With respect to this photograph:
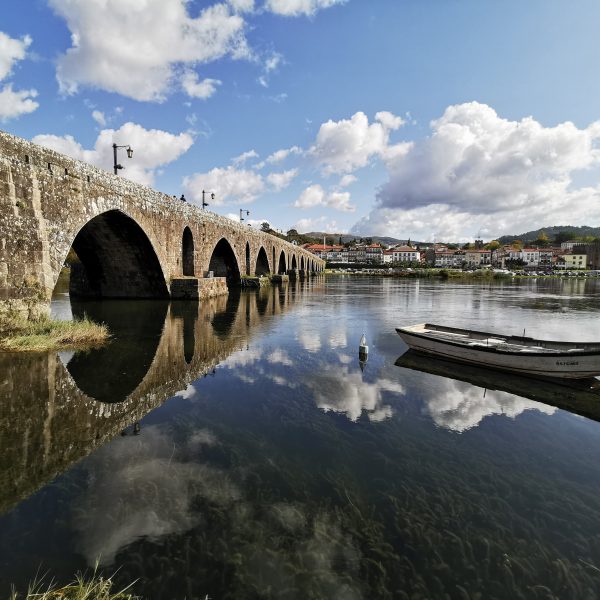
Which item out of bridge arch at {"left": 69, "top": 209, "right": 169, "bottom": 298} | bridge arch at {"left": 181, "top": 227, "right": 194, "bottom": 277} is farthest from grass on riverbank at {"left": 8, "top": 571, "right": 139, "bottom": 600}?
bridge arch at {"left": 181, "top": 227, "right": 194, "bottom": 277}

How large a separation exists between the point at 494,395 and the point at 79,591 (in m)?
9.51

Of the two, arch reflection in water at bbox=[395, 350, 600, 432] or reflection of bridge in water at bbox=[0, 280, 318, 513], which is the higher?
reflection of bridge in water at bbox=[0, 280, 318, 513]

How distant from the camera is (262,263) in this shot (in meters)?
64.8

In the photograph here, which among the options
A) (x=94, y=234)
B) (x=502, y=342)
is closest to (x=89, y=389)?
(x=502, y=342)

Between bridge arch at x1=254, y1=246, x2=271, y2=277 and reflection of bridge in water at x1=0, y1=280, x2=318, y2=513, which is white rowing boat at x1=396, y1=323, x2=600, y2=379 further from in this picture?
bridge arch at x1=254, y1=246, x2=271, y2=277

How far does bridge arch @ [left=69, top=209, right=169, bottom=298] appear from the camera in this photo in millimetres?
23897

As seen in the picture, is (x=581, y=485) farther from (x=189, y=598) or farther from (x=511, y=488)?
(x=189, y=598)

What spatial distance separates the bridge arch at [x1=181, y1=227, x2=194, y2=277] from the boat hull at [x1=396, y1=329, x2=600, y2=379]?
930 inches

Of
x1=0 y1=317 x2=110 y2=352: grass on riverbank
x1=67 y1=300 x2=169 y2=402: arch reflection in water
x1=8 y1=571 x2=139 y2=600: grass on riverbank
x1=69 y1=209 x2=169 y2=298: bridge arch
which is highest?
x1=69 y1=209 x2=169 y2=298: bridge arch

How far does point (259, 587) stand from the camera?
367 centimetres

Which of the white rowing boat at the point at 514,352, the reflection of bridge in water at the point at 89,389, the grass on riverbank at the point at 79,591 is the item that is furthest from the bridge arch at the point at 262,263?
the grass on riverbank at the point at 79,591

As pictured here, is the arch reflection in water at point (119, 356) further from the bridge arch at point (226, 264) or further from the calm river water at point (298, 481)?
the bridge arch at point (226, 264)

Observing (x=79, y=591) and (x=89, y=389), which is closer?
(x=79, y=591)

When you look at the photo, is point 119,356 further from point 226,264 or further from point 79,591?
point 226,264
